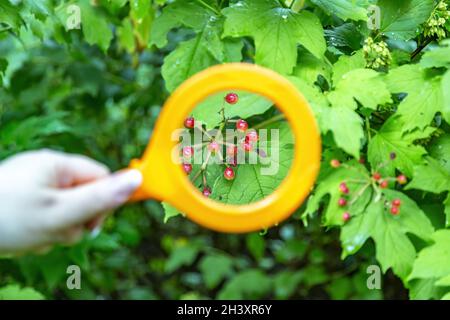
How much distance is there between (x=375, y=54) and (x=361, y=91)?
0.48ft

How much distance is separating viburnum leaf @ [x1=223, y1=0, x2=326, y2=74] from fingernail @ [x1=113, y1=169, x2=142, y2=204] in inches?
24.0

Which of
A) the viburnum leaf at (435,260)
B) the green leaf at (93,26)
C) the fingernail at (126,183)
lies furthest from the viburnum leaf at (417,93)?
the green leaf at (93,26)

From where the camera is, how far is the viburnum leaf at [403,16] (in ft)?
4.58

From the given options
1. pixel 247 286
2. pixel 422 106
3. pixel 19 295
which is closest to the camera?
pixel 422 106

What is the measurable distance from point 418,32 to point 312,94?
327 millimetres

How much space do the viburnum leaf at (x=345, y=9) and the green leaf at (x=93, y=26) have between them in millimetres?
614

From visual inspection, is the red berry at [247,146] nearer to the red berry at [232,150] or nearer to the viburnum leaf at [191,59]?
the red berry at [232,150]

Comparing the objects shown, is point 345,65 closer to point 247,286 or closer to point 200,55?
point 200,55

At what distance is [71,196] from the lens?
0.65 metres

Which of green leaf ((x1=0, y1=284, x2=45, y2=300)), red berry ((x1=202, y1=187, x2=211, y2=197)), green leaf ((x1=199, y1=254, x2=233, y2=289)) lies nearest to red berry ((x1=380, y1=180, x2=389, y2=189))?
red berry ((x1=202, y1=187, x2=211, y2=197))

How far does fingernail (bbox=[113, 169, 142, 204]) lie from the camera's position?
2.24 ft

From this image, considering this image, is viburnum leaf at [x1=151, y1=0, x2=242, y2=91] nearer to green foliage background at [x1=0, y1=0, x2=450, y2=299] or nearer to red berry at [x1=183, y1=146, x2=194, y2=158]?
green foliage background at [x1=0, y1=0, x2=450, y2=299]

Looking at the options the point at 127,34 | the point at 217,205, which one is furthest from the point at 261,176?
the point at 127,34

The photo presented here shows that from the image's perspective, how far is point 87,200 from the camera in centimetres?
65
